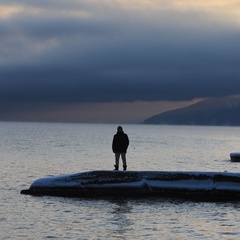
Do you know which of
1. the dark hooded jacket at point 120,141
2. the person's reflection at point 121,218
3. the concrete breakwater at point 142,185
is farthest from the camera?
the dark hooded jacket at point 120,141

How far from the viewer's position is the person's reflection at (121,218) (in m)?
21.9

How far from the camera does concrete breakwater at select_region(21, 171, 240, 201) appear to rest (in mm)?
30469

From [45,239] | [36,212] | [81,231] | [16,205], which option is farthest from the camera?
[16,205]

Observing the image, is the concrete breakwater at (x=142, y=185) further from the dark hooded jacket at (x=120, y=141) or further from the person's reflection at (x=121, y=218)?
the dark hooded jacket at (x=120, y=141)

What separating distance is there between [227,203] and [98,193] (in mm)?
6454

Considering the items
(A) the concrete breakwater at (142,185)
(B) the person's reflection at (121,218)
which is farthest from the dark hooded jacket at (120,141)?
(B) the person's reflection at (121,218)

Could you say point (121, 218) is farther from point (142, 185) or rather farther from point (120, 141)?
point (120, 141)

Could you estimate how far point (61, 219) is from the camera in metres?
24.1

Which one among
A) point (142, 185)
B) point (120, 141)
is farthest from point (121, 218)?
point (120, 141)

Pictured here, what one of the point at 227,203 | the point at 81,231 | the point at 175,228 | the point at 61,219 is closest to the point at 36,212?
the point at 61,219

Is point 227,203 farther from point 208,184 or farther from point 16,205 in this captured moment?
point 16,205

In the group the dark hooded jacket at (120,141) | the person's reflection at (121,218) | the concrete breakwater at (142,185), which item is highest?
the dark hooded jacket at (120,141)

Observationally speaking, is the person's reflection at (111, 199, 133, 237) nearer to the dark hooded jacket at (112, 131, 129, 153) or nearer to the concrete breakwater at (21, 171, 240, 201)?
the concrete breakwater at (21, 171, 240, 201)

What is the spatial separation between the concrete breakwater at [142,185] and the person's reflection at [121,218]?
1.67 m
